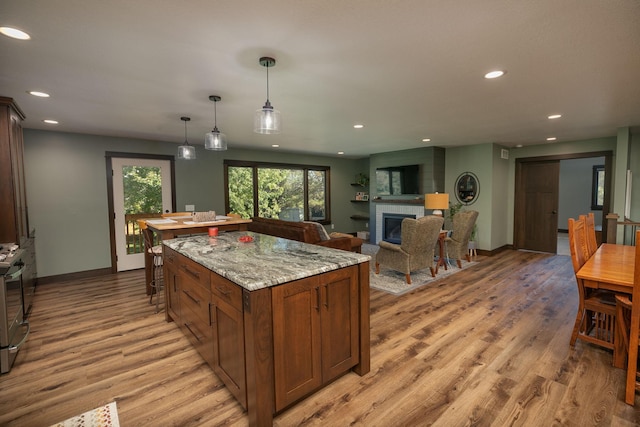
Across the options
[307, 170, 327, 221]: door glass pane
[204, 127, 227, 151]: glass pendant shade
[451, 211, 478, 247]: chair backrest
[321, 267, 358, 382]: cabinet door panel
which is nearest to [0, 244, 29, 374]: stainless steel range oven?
[204, 127, 227, 151]: glass pendant shade

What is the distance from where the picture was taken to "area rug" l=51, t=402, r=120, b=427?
1.79 meters

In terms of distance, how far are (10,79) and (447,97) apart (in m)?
4.04

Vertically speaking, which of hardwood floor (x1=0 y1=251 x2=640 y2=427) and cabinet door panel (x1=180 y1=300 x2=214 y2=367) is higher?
cabinet door panel (x1=180 y1=300 x2=214 y2=367)

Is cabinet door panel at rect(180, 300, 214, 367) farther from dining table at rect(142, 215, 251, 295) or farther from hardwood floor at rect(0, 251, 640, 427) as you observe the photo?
dining table at rect(142, 215, 251, 295)

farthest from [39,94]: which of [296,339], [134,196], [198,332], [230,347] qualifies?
[296,339]

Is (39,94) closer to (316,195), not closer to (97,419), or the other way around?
(97,419)

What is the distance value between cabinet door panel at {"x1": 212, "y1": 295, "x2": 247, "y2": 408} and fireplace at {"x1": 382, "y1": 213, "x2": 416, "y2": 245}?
18.8ft

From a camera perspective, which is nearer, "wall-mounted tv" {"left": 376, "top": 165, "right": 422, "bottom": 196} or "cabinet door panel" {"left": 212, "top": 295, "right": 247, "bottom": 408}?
"cabinet door panel" {"left": 212, "top": 295, "right": 247, "bottom": 408}

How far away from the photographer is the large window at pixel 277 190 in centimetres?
668

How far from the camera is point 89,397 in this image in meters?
2.04

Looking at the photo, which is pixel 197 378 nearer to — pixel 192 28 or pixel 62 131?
pixel 192 28

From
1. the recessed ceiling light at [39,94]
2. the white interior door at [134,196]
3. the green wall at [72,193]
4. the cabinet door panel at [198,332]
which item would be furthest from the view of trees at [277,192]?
the cabinet door panel at [198,332]

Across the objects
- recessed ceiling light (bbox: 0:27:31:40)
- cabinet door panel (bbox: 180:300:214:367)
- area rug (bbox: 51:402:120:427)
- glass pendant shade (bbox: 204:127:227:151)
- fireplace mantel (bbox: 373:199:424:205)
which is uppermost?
recessed ceiling light (bbox: 0:27:31:40)

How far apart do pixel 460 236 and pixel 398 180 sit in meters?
2.37
